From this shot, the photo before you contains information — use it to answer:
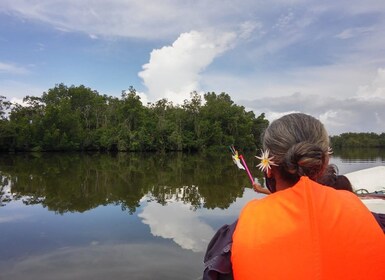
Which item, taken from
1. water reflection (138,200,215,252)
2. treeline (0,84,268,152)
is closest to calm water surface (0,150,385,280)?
water reflection (138,200,215,252)

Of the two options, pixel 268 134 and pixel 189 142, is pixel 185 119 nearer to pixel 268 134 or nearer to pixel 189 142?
pixel 189 142

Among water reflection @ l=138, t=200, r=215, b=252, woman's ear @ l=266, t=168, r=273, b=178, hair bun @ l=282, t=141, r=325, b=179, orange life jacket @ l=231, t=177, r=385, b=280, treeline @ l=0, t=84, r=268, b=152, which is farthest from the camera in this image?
treeline @ l=0, t=84, r=268, b=152

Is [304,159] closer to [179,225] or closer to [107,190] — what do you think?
[179,225]

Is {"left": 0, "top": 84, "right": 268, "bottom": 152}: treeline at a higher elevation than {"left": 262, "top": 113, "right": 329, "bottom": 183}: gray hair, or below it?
higher

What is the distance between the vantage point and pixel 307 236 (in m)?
1.21

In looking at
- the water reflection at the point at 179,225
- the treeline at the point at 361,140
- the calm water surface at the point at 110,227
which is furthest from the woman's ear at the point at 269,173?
the treeline at the point at 361,140

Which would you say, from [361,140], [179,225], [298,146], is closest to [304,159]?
[298,146]

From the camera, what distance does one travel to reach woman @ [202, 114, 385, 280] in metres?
1.21

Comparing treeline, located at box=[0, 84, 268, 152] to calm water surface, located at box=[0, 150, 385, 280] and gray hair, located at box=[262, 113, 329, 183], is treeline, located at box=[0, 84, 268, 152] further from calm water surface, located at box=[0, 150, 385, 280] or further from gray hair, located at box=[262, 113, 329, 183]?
gray hair, located at box=[262, 113, 329, 183]

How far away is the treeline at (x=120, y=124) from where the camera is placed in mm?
39906

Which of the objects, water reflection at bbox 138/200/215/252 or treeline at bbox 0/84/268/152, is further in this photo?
treeline at bbox 0/84/268/152

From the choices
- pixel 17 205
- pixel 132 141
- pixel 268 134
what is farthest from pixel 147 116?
pixel 268 134

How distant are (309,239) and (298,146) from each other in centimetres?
34

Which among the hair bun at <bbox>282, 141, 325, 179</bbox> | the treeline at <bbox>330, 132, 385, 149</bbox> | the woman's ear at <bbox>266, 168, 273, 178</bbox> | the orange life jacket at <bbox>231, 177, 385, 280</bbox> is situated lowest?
the orange life jacket at <bbox>231, 177, 385, 280</bbox>
